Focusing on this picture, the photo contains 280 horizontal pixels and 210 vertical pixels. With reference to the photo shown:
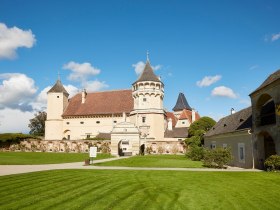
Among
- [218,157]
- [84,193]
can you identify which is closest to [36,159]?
[218,157]

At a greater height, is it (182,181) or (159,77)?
(159,77)

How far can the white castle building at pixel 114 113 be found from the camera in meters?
55.4

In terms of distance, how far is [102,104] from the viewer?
64750mm

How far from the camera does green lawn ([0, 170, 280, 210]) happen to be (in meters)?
9.21

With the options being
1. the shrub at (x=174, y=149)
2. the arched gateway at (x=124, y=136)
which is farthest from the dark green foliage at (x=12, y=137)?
the shrub at (x=174, y=149)

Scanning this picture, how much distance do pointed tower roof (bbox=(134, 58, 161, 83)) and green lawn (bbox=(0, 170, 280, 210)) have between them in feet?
140

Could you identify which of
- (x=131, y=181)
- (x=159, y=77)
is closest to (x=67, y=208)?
(x=131, y=181)

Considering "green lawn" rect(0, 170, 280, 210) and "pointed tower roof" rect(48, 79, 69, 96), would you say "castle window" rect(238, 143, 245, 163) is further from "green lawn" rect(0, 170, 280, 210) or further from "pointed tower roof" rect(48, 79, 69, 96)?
"pointed tower roof" rect(48, 79, 69, 96)

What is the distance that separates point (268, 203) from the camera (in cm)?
977

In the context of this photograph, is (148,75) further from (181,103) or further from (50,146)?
(181,103)

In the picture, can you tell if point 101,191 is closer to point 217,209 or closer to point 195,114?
point 217,209

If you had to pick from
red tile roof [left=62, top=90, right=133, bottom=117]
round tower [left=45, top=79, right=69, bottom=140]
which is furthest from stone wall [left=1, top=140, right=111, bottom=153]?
red tile roof [left=62, top=90, right=133, bottom=117]

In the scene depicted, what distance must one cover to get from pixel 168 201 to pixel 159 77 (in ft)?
163

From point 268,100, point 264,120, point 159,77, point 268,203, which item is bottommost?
point 268,203
